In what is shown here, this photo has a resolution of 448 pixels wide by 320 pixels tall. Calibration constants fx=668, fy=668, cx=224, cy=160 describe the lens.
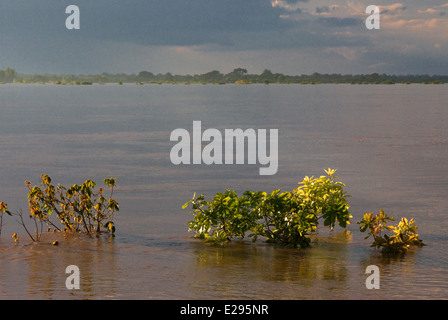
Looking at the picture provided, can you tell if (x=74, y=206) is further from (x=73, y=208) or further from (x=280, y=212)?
(x=280, y=212)

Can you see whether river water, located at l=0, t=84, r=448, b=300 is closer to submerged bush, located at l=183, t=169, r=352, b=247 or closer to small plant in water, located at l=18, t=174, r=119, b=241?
submerged bush, located at l=183, t=169, r=352, b=247

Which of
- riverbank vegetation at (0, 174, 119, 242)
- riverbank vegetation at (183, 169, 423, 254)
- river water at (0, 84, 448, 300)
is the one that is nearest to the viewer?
river water at (0, 84, 448, 300)

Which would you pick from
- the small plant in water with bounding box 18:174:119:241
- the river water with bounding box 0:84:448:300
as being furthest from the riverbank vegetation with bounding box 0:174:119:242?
the river water with bounding box 0:84:448:300

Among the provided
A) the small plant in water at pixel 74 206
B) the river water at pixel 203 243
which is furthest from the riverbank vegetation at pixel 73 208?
the river water at pixel 203 243

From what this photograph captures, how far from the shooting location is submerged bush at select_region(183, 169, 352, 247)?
1267cm

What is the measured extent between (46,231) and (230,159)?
1239 centimetres

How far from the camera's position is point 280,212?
1281 cm

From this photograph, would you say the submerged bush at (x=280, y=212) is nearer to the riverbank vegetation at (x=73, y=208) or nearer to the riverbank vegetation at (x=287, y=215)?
the riverbank vegetation at (x=287, y=215)

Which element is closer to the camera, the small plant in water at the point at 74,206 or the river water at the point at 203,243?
the river water at the point at 203,243

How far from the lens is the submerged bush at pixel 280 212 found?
41.6 feet

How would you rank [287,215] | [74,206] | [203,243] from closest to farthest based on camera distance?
[287,215] < [203,243] < [74,206]

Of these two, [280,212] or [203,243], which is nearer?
[280,212]

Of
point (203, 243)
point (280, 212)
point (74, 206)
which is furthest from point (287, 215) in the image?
point (74, 206)
